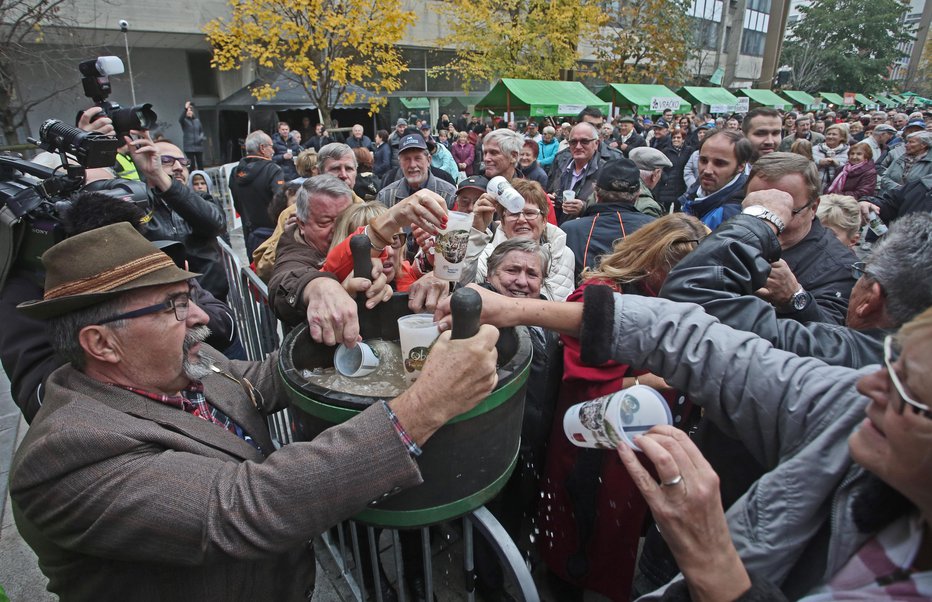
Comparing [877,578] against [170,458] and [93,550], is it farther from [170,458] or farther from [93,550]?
[93,550]

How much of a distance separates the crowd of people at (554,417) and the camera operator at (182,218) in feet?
1.51

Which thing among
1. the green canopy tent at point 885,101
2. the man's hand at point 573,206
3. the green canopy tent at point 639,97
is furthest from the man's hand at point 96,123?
the green canopy tent at point 885,101

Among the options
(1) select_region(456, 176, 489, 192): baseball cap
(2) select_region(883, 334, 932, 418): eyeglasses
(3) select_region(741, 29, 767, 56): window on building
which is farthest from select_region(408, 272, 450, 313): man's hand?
(3) select_region(741, 29, 767, 56): window on building

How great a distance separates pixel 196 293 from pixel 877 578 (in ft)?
9.40

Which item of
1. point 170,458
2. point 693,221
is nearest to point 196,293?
point 170,458

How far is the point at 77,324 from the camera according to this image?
1424 millimetres

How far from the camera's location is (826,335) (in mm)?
1691

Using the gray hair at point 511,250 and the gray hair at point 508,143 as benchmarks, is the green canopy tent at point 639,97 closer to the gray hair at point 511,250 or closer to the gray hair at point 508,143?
the gray hair at point 508,143

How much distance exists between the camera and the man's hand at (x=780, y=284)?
225 cm

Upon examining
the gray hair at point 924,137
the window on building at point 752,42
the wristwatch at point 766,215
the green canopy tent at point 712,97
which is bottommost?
the wristwatch at point 766,215

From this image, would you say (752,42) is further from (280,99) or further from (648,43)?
(280,99)

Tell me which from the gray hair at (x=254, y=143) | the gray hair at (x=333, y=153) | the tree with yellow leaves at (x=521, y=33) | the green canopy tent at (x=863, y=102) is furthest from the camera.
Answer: the green canopy tent at (x=863, y=102)

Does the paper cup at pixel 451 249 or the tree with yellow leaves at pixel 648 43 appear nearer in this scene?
the paper cup at pixel 451 249

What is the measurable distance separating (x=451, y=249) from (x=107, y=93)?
9.75 ft
